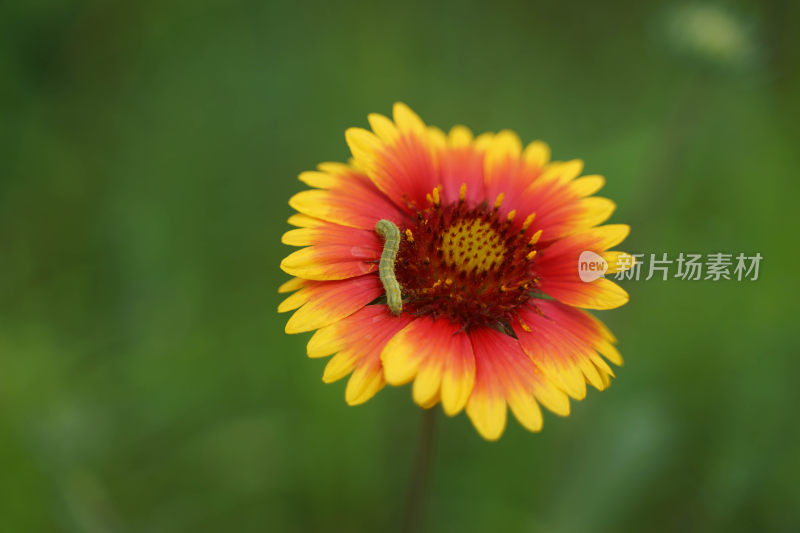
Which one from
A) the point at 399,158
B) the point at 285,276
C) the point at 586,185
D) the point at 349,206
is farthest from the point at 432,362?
the point at 285,276

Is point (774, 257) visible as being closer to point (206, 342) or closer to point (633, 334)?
point (633, 334)

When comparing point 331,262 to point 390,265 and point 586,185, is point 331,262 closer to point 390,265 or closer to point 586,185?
point 390,265

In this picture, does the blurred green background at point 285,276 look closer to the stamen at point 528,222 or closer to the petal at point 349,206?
the petal at point 349,206

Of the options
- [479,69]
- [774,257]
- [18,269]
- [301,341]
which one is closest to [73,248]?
[18,269]

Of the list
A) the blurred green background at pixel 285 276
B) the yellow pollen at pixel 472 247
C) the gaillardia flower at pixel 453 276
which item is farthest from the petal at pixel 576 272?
the blurred green background at pixel 285 276

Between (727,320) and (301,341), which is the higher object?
(727,320)

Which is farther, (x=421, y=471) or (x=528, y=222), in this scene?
(x=528, y=222)

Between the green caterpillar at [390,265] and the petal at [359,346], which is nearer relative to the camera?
the petal at [359,346]
